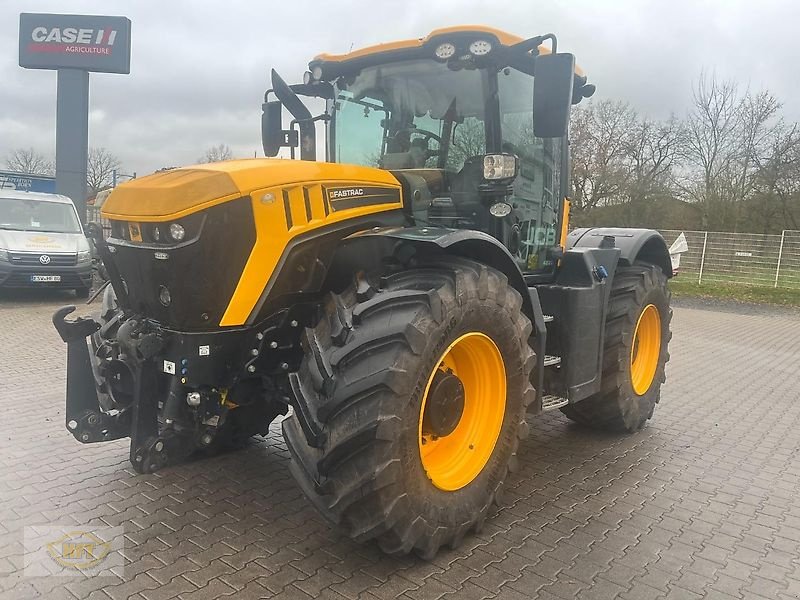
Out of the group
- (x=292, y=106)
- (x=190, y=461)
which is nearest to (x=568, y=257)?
(x=292, y=106)

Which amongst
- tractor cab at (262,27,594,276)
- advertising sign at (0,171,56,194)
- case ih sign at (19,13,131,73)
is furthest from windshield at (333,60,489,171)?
advertising sign at (0,171,56,194)

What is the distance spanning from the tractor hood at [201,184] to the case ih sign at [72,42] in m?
17.1

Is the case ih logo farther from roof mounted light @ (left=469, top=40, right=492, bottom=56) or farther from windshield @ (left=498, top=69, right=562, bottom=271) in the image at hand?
roof mounted light @ (left=469, top=40, right=492, bottom=56)

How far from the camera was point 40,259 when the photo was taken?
Result: 38.3 feet

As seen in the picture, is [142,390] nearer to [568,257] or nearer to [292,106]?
[292,106]

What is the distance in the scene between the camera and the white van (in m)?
11.6

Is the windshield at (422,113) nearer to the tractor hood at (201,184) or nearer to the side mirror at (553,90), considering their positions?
the side mirror at (553,90)

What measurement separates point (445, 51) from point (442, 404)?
2.08 metres

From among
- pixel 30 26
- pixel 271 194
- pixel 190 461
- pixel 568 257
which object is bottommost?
pixel 190 461

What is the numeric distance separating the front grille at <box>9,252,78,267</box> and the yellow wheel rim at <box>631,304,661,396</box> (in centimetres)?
1034

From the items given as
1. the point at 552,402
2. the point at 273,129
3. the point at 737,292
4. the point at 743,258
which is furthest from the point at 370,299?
the point at 743,258

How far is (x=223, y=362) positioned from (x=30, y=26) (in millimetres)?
19064

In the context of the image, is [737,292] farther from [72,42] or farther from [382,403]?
[72,42]

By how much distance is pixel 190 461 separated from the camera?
4.30 m
